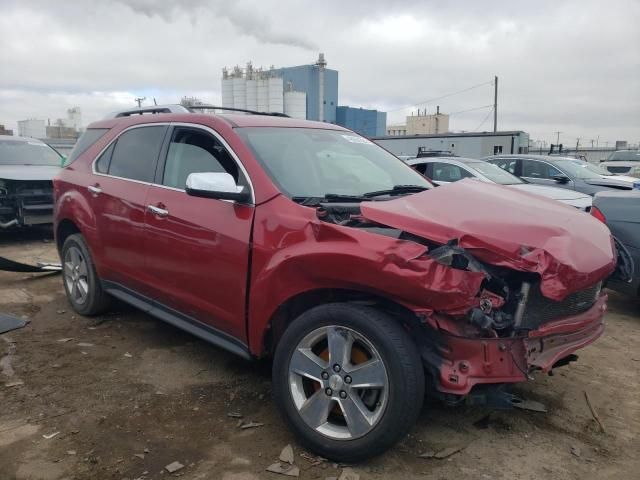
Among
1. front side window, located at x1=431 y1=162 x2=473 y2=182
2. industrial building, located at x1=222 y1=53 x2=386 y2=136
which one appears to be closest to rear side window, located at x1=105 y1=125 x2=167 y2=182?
front side window, located at x1=431 y1=162 x2=473 y2=182

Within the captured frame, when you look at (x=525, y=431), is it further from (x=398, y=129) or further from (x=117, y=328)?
(x=398, y=129)

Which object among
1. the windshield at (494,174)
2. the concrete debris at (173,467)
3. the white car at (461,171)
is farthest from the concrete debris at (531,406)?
the windshield at (494,174)

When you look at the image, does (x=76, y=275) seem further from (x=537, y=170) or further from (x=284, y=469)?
(x=537, y=170)

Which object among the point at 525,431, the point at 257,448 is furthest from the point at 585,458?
the point at 257,448

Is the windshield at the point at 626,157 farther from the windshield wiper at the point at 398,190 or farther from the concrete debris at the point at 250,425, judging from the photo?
the concrete debris at the point at 250,425

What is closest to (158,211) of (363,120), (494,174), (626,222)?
(626,222)

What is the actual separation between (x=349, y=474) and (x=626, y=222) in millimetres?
3636

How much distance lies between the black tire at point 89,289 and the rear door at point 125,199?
25 cm

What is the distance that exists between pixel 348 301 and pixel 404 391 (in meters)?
0.54

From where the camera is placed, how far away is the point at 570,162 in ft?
38.7

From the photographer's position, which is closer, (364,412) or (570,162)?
(364,412)

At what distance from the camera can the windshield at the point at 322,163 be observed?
332cm

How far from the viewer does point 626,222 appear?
189 inches

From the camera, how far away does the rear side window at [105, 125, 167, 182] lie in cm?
405
